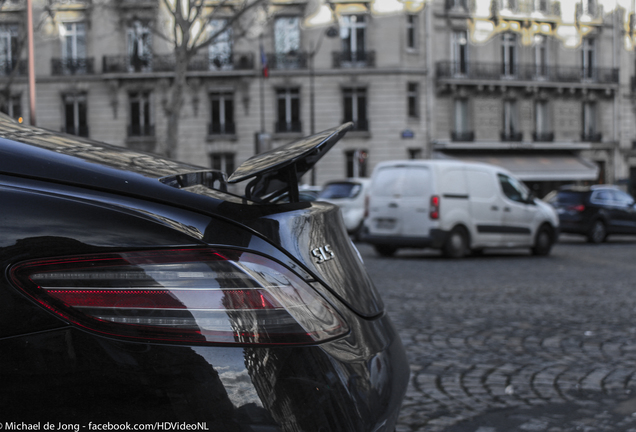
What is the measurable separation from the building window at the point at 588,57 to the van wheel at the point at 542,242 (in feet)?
95.5

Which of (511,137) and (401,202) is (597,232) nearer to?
(401,202)

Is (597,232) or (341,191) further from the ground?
(341,191)

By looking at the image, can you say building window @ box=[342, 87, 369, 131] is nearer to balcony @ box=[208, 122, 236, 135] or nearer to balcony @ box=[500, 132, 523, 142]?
balcony @ box=[208, 122, 236, 135]

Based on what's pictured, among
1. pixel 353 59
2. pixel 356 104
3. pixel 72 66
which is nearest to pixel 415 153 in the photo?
pixel 356 104

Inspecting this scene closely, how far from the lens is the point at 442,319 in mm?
5668

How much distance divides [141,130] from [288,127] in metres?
7.87

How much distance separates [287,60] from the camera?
117ft

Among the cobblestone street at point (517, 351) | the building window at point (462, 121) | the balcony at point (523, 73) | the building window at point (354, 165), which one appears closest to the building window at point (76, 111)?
the building window at point (354, 165)

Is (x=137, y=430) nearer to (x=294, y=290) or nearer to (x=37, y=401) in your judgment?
(x=37, y=401)

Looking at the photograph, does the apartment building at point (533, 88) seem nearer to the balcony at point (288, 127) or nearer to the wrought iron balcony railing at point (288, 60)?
the wrought iron balcony railing at point (288, 60)

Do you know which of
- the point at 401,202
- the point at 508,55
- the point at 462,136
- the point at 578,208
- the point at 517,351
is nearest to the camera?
the point at 517,351

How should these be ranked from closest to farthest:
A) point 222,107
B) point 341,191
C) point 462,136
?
point 341,191
point 222,107
point 462,136

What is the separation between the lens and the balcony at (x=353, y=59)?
35.7 metres

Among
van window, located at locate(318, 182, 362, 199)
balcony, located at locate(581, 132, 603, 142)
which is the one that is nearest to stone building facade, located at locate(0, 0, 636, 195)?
balcony, located at locate(581, 132, 603, 142)
